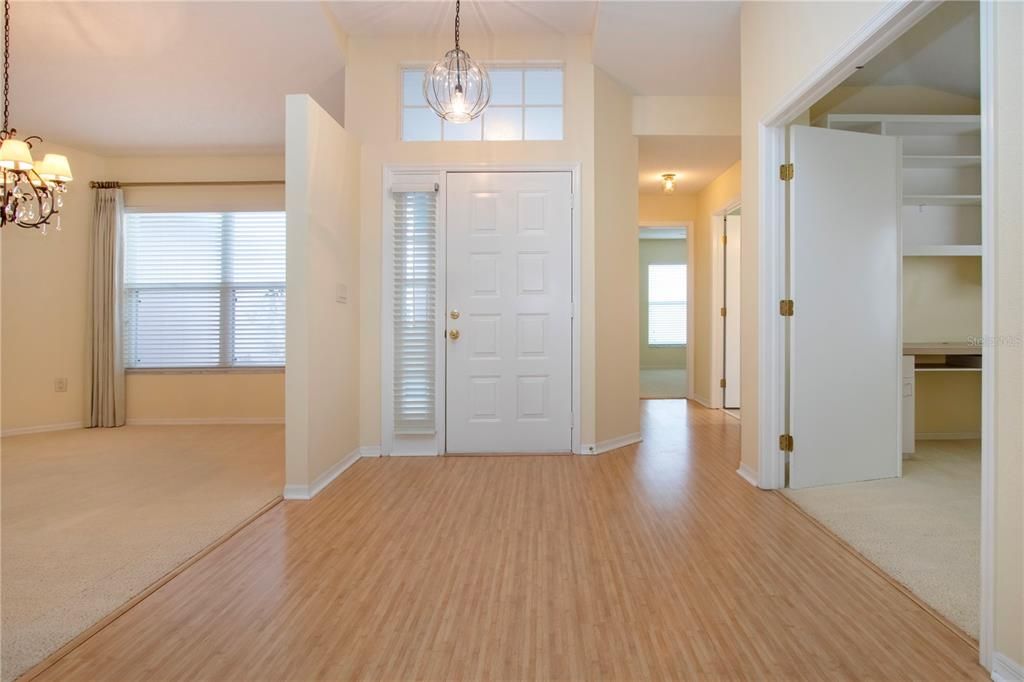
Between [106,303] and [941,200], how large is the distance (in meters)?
7.37

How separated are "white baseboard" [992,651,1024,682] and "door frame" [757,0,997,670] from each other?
0.08 ft

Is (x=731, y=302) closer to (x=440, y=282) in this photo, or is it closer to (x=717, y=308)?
(x=717, y=308)

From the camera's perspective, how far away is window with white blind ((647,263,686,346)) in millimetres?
11414

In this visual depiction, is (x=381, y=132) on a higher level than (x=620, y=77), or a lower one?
lower

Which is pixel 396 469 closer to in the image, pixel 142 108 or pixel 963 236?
pixel 142 108

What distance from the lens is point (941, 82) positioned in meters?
3.82

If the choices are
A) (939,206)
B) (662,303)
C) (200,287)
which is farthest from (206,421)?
(662,303)

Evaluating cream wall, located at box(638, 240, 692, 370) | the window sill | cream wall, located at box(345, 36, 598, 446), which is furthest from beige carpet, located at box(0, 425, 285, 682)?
cream wall, located at box(638, 240, 692, 370)

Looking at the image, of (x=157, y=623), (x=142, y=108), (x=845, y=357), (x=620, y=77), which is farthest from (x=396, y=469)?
(x=142, y=108)

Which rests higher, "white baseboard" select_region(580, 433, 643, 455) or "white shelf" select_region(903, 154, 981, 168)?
"white shelf" select_region(903, 154, 981, 168)

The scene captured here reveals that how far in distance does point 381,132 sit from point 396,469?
2.46 m

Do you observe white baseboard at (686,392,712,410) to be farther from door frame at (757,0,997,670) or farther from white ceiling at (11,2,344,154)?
white ceiling at (11,2,344,154)

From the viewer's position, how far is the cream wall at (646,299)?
11.3 metres

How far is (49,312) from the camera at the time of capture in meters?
5.12
